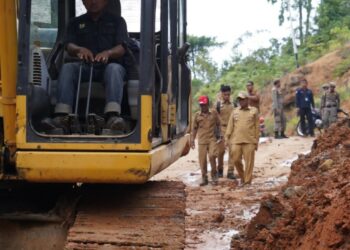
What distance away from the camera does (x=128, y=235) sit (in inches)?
177

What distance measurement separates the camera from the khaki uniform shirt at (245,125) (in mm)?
11188

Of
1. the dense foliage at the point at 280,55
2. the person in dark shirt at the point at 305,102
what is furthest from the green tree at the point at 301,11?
the person in dark shirt at the point at 305,102

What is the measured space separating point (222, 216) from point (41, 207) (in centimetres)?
380

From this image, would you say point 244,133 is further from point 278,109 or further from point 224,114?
point 278,109

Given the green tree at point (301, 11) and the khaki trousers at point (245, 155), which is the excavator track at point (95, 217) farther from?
the green tree at point (301, 11)

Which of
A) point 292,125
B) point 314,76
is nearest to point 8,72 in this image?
point 292,125

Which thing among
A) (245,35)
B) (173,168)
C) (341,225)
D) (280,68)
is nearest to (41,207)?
(341,225)

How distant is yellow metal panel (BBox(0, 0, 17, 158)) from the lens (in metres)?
4.57

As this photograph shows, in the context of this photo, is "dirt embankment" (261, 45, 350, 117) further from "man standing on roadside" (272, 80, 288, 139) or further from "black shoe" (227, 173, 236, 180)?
Result: "black shoe" (227, 173, 236, 180)

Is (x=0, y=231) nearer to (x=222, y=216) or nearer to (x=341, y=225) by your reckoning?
(x=341, y=225)

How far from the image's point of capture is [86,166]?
428 centimetres

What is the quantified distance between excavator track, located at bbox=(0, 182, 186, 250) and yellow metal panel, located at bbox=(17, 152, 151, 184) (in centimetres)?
41

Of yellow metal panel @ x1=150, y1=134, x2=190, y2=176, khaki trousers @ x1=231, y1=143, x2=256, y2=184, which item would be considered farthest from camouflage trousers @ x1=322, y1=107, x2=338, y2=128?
yellow metal panel @ x1=150, y1=134, x2=190, y2=176

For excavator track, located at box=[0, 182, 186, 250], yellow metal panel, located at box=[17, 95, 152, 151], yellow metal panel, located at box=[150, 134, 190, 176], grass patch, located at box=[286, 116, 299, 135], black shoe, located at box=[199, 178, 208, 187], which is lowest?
grass patch, located at box=[286, 116, 299, 135]
